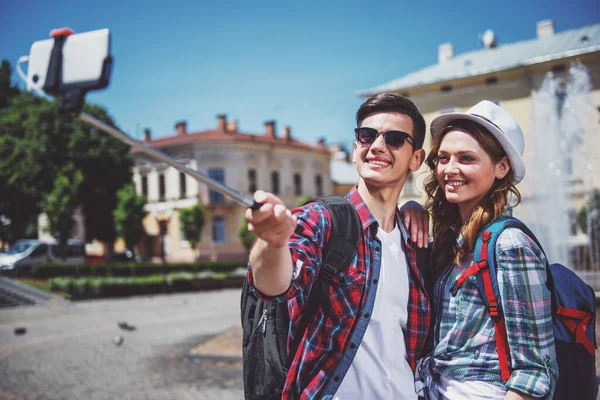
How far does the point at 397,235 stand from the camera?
2.41m

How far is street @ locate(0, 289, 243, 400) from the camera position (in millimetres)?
8297

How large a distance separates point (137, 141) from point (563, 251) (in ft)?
60.5

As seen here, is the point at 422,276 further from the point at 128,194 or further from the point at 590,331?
the point at 128,194

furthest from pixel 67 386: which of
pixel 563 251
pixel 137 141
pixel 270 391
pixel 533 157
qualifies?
pixel 533 157

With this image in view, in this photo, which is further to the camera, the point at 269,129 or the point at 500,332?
the point at 269,129

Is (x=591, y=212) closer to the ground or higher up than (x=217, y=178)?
closer to the ground

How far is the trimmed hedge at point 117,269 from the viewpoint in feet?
87.5

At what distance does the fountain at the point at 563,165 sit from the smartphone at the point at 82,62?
15454 mm

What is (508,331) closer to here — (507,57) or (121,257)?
(507,57)

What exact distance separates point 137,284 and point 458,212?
Answer: 940 inches

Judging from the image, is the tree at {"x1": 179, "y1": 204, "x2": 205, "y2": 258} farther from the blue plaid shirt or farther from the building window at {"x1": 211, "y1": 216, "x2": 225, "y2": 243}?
the blue plaid shirt

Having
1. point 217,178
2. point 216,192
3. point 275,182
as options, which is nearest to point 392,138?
point 217,178

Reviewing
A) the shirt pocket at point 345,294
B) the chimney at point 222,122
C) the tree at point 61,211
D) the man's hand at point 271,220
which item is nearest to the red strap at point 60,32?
the man's hand at point 271,220

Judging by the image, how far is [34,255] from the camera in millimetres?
31562
